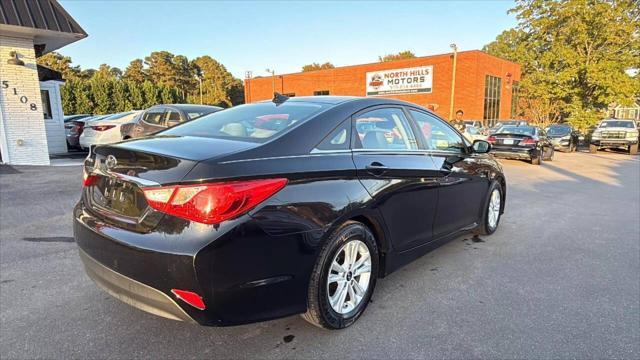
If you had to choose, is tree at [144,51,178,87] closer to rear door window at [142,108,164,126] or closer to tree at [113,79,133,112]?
tree at [113,79,133,112]

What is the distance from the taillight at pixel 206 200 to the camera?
201cm

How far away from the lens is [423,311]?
3008 millimetres

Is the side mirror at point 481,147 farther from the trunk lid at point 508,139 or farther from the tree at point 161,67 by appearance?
the tree at point 161,67

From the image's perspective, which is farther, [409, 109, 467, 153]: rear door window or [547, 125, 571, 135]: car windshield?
[547, 125, 571, 135]: car windshield

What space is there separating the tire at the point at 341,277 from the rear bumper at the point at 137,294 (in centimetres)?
77

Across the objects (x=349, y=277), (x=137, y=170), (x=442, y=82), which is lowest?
(x=349, y=277)

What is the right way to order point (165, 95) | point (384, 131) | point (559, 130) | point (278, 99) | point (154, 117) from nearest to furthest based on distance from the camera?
point (384, 131)
point (278, 99)
point (154, 117)
point (559, 130)
point (165, 95)

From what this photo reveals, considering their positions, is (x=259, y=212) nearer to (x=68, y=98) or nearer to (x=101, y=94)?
(x=68, y=98)

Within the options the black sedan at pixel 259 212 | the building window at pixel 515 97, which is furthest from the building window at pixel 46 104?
the building window at pixel 515 97

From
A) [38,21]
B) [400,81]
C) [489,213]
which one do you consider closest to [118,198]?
[489,213]

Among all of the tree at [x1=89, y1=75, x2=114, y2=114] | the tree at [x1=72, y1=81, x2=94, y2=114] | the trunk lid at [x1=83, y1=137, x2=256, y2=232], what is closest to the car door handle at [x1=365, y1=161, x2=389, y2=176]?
the trunk lid at [x1=83, y1=137, x2=256, y2=232]

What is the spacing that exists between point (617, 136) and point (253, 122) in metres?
22.4

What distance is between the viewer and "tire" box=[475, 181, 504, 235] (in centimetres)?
466

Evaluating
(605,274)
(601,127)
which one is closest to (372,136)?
(605,274)
